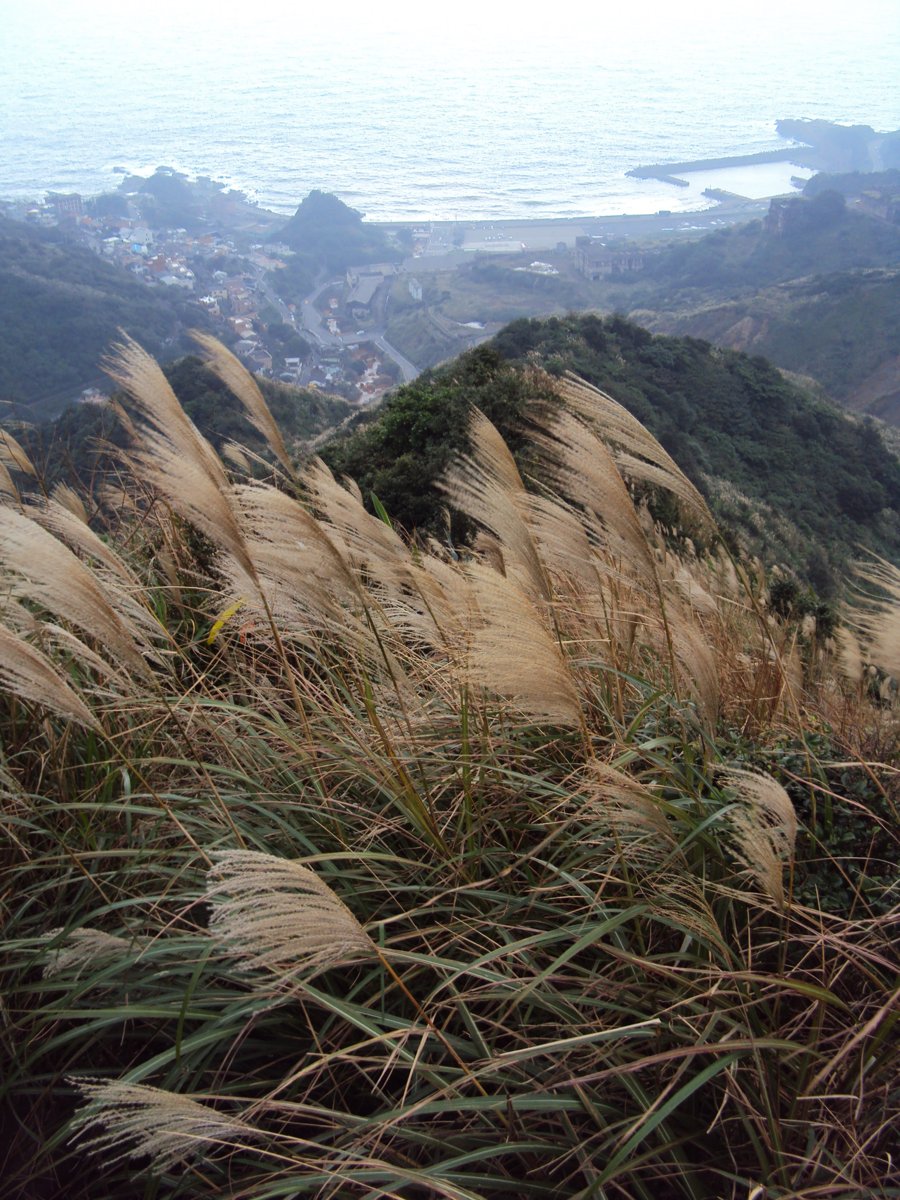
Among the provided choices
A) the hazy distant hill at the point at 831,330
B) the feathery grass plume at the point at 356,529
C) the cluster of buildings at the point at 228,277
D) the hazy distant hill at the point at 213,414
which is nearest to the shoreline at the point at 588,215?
the cluster of buildings at the point at 228,277

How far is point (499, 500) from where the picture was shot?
2010 millimetres

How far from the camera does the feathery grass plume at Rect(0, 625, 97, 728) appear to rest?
138 cm

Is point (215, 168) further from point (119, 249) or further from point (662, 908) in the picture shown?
point (662, 908)

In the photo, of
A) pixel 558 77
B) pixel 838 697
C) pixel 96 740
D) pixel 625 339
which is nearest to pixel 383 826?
pixel 96 740

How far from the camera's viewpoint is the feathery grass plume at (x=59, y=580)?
1.46 m

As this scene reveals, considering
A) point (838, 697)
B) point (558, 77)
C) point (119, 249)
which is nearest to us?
point (838, 697)

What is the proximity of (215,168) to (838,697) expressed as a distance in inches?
2547

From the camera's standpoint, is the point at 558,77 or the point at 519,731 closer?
the point at 519,731

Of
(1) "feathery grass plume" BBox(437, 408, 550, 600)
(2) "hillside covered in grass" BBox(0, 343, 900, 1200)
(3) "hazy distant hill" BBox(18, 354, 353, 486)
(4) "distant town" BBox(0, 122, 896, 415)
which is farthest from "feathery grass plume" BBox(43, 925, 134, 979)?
(4) "distant town" BBox(0, 122, 896, 415)

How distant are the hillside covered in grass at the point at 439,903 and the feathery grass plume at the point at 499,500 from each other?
18mm

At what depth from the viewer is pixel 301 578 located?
6.17 feet

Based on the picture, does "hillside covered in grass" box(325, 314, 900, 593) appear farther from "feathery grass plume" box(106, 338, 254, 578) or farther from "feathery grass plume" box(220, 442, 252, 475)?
"feathery grass plume" box(106, 338, 254, 578)

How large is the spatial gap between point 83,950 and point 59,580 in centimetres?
66

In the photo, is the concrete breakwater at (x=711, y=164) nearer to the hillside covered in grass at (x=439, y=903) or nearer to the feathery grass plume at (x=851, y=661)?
the feathery grass plume at (x=851, y=661)
